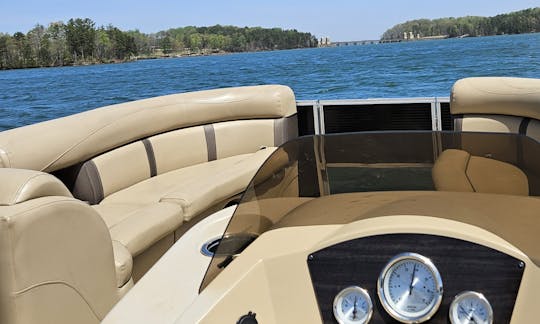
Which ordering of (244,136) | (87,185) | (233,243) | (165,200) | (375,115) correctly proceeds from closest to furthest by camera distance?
(233,243) < (165,200) < (87,185) < (244,136) < (375,115)

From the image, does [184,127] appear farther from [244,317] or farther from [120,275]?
[244,317]

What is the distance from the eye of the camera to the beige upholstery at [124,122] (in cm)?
276

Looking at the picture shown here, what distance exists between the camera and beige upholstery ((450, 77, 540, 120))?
10.4ft

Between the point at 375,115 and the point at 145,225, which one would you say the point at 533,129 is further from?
the point at 145,225

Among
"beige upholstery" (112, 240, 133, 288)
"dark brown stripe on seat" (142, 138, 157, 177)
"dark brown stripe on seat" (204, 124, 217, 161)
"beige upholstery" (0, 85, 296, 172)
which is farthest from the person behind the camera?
"dark brown stripe on seat" (204, 124, 217, 161)

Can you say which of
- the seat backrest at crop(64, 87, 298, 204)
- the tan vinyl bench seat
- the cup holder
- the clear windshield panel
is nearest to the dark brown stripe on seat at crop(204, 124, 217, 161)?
the seat backrest at crop(64, 87, 298, 204)

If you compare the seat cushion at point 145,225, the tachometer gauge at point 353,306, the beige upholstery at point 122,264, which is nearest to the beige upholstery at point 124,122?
the seat cushion at point 145,225

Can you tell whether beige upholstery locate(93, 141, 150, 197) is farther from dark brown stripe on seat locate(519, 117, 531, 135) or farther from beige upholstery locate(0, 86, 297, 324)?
dark brown stripe on seat locate(519, 117, 531, 135)

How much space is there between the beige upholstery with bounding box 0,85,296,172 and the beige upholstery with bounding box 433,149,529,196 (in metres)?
1.99

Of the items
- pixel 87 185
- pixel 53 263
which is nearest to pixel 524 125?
pixel 87 185

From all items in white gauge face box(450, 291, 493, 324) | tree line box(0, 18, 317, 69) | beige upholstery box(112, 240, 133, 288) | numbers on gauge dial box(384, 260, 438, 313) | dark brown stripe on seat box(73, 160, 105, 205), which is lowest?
beige upholstery box(112, 240, 133, 288)

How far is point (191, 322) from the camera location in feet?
3.70

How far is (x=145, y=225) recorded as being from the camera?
2432 millimetres

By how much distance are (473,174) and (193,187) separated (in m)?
1.77
